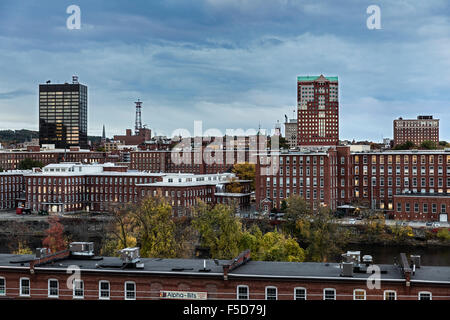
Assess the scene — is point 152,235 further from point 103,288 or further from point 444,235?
point 444,235

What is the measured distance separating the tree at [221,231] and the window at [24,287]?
21478 mm

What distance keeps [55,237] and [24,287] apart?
48.8 m

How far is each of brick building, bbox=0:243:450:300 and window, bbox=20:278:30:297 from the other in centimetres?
5

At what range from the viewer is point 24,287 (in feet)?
79.4

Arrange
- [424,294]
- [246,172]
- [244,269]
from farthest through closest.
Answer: [246,172] → [244,269] → [424,294]

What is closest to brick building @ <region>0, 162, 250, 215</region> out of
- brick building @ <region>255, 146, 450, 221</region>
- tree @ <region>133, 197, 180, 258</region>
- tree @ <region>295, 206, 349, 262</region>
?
brick building @ <region>255, 146, 450, 221</region>

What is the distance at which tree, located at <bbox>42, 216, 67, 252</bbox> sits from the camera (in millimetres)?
59325

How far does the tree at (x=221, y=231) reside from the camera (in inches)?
1807

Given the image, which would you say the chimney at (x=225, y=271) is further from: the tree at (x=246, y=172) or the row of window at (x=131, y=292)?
the tree at (x=246, y=172)

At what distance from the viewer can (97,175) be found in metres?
104

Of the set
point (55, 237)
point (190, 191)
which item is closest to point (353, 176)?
point (190, 191)

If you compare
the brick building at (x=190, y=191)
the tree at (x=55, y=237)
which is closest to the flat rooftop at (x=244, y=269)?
the tree at (x=55, y=237)

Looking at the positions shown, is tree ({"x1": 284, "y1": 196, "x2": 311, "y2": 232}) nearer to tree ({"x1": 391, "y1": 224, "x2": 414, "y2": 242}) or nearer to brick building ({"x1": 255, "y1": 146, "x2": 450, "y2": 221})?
tree ({"x1": 391, "y1": 224, "x2": 414, "y2": 242})
